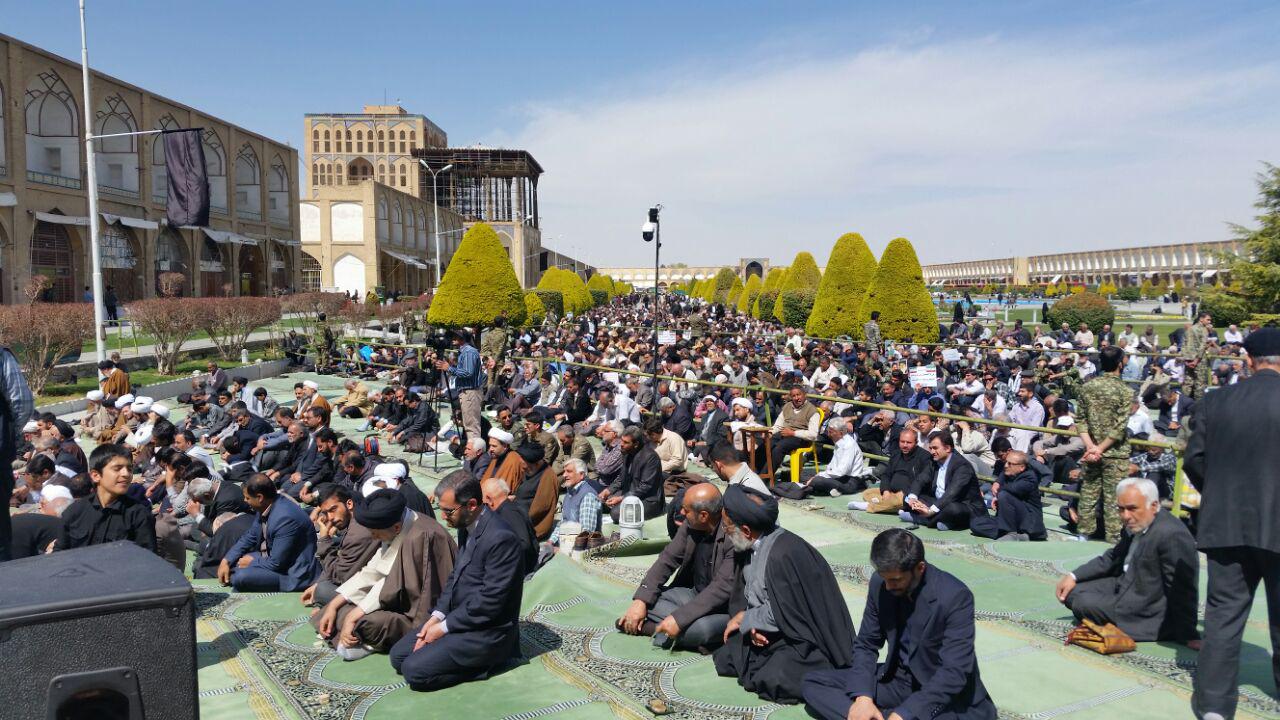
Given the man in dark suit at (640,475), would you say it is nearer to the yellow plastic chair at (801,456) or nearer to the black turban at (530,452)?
the black turban at (530,452)

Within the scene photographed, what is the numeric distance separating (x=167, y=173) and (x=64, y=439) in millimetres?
27649

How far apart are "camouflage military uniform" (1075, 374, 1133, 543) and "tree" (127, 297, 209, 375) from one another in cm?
1900

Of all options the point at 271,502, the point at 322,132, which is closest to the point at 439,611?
the point at 271,502

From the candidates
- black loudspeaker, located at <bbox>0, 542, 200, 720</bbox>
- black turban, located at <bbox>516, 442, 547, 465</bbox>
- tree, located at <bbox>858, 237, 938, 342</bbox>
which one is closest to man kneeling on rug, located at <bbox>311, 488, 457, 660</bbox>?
black turban, located at <bbox>516, 442, 547, 465</bbox>

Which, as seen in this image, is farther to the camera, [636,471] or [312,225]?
[312,225]

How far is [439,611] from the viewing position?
4887mm

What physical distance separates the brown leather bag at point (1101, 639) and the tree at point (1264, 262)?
31741mm

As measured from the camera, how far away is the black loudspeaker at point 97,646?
2164 mm

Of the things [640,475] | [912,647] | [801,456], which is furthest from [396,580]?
[801,456]

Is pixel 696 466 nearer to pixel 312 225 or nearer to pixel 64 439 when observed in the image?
pixel 64 439

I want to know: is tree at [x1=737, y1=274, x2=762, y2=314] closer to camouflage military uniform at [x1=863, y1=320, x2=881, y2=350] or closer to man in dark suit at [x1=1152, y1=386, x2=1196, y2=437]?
camouflage military uniform at [x1=863, y1=320, x2=881, y2=350]

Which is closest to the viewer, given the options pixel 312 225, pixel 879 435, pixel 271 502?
pixel 271 502

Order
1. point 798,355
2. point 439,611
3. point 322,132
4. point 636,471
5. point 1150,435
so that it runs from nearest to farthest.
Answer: point 439,611 < point 636,471 < point 1150,435 < point 798,355 < point 322,132

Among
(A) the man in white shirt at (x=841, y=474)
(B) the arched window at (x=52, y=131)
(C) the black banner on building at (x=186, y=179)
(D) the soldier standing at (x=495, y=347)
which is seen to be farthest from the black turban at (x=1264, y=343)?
(C) the black banner on building at (x=186, y=179)
